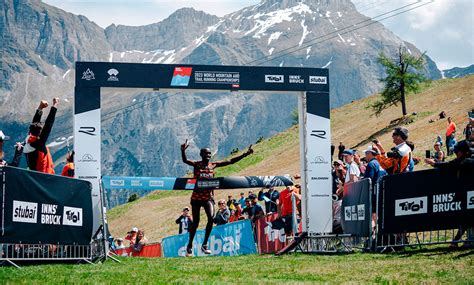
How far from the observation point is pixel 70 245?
14367 mm

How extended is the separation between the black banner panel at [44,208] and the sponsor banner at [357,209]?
17.6ft

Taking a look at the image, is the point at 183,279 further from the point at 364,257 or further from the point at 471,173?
the point at 471,173

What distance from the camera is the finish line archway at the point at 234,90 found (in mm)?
→ 17359

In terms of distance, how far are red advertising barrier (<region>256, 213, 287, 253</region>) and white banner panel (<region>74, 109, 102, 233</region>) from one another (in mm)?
5952

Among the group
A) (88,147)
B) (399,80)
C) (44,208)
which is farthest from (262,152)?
(44,208)

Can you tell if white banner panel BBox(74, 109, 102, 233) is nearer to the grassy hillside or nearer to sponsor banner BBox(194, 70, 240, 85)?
sponsor banner BBox(194, 70, 240, 85)

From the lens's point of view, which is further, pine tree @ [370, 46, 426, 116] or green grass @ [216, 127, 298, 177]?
pine tree @ [370, 46, 426, 116]

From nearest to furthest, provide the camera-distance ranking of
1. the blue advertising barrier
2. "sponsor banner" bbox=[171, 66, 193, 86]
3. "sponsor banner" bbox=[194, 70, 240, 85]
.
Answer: "sponsor banner" bbox=[171, 66, 193, 86] → "sponsor banner" bbox=[194, 70, 240, 85] → the blue advertising barrier

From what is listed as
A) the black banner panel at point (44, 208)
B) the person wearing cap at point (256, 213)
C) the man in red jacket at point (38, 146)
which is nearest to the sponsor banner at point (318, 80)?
the person wearing cap at point (256, 213)

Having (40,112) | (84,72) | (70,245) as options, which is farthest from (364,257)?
(84,72)

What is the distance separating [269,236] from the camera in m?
21.9

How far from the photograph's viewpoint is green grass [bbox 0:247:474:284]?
9648 mm

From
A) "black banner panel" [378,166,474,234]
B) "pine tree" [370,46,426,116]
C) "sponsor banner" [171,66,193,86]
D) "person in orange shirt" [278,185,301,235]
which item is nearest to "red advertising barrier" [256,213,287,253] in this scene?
"person in orange shirt" [278,185,301,235]

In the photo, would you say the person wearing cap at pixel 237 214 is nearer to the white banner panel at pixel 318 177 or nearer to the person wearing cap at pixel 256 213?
the person wearing cap at pixel 256 213
